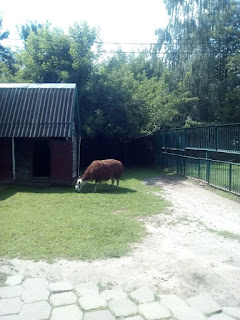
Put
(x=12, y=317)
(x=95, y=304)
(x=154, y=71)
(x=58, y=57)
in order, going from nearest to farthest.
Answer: (x=12, y=317)
(x=95, y=304)
(x=58, y=57)
(x=154, y=71)

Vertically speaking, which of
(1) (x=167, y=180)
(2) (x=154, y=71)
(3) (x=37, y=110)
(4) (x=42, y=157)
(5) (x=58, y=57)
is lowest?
(1) (x=167, y=180)

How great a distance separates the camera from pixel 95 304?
3336 mm

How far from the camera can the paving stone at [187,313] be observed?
312 cm

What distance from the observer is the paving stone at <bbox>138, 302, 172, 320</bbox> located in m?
3.12

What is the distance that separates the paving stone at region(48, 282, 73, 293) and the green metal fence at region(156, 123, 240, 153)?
287 inches

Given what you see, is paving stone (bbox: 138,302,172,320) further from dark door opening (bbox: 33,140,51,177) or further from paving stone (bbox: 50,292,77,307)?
dark door opening (bbox: 33,140,51,177)

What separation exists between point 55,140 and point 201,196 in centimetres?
629

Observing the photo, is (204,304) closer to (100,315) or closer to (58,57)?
(100,315)

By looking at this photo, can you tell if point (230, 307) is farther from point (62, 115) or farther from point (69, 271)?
point (62, 115)

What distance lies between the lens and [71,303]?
3359 mm

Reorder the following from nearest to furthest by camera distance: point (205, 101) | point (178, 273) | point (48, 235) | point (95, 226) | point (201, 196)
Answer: point (178, 273)
point (48, 235)
point (95, 226)
point (201, 196)
point (205, 101)

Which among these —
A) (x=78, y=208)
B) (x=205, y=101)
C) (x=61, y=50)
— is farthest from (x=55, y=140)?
(x=205, y=101)

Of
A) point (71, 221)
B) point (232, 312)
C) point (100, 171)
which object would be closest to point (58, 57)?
point (100, 171)

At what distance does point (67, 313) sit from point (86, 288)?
1.82ft
